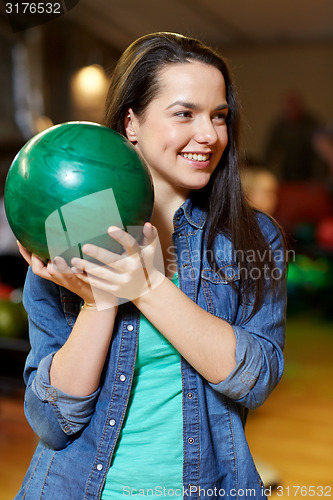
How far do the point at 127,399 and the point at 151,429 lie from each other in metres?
0.07

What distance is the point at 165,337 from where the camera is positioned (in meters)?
1.03

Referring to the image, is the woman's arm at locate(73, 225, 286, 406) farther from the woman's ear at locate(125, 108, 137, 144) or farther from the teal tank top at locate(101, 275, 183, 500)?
the woman's ear at locate(125, 108, 137, 144)

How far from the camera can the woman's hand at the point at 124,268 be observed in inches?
34.4

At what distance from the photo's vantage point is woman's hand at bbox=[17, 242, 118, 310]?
901mm

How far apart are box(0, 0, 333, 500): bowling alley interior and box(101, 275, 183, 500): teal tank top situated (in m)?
0.36

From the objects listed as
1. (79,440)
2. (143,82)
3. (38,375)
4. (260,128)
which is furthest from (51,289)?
(260,128)

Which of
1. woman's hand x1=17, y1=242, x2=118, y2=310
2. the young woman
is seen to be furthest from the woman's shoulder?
woman's hand x1=17, y1=242, x2=118, y2=310

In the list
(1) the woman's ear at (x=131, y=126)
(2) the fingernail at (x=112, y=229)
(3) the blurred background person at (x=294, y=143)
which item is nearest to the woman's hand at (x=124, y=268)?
(2) the fingernail at (x=112, y=229)

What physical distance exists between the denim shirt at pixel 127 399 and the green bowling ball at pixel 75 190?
0.61 feet

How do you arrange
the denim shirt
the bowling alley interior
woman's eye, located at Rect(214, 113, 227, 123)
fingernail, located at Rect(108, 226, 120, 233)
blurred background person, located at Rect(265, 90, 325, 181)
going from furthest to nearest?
blurred background person, located at Rect(265, 90, 325, 181) < the bowling alley interior < woman's eye, located at Rect(214, 113, 227, 123) < the denim shirt < fingernail, located at Rect(108, 226, 120, 233)

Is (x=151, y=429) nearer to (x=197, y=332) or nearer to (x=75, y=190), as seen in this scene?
(x=197, y=332)

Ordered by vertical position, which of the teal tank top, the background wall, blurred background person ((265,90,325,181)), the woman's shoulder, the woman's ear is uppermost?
the woman's ear

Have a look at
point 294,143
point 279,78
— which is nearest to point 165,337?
point 294,143

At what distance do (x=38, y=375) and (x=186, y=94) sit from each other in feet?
1.84
